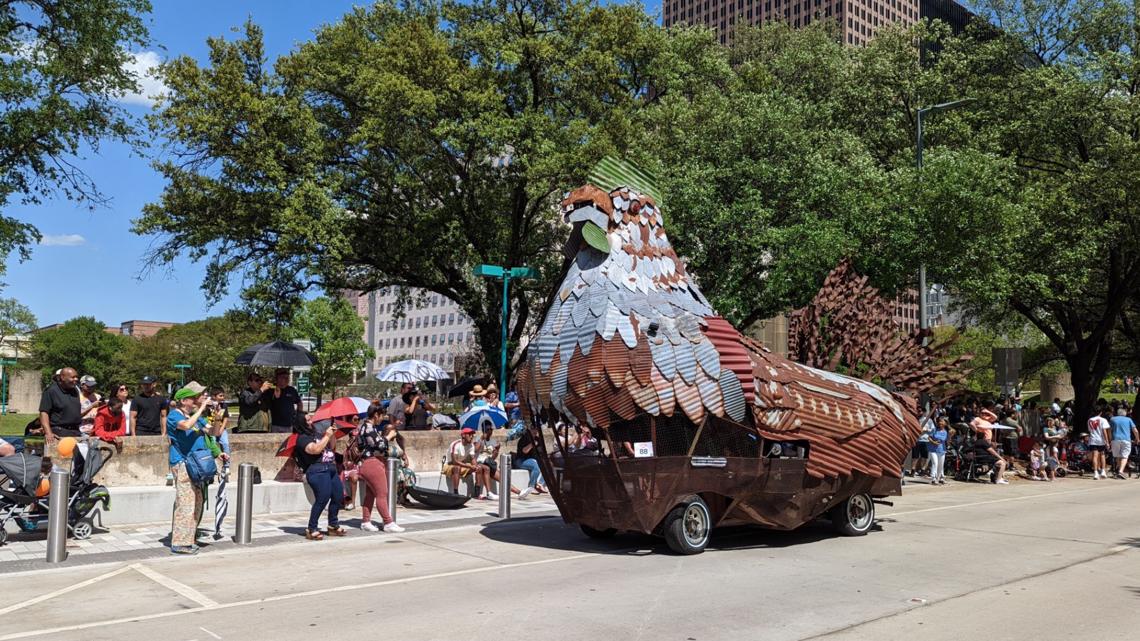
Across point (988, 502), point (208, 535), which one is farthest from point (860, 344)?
point (208, 535)

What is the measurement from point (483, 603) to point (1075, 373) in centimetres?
3119

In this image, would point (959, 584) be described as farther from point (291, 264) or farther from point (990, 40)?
point (990, 40)

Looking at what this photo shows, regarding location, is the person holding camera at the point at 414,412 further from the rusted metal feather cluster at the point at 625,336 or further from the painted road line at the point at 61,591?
the painted road line at the point at 61,591

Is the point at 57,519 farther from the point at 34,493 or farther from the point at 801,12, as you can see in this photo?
the point at 801,12

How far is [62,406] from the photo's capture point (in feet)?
42.4

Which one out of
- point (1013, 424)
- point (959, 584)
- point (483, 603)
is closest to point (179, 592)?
point (483, 603)

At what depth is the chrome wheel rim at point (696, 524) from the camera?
418 inches

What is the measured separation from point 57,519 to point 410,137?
57.4 feet

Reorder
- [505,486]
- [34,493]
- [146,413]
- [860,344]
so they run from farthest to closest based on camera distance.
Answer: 1. [146,413]
2. [505,486]
3. [860,344]
4. [34,493]

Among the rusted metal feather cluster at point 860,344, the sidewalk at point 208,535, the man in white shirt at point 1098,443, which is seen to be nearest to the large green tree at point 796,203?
the man in white shirt at point 1098,443

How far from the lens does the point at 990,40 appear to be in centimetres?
3203

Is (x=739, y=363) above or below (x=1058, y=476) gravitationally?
above

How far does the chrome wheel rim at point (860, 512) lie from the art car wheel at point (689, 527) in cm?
266

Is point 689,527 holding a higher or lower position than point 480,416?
lower
